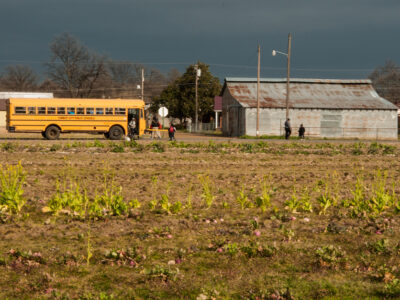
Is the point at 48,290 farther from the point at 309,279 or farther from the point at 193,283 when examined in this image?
the point at 309,279

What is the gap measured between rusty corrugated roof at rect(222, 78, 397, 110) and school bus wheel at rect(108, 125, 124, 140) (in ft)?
51.0

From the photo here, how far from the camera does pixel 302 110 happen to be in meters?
46.3

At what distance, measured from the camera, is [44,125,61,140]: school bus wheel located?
107ft

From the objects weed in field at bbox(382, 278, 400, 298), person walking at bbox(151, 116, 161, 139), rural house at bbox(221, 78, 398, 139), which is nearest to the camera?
weed in field at bbox(382, 278, 400, 298)

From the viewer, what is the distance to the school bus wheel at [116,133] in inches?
1320

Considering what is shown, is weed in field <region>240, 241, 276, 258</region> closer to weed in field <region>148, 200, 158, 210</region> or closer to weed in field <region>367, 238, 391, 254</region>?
weed in field <region>367, 238, 391, 254</region>

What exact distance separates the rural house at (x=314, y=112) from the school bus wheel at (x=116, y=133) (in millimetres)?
15126

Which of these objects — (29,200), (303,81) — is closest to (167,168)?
(29,200)

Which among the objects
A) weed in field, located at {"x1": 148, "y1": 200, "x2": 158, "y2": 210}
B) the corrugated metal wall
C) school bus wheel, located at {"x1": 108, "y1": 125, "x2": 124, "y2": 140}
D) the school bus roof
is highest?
the school bus roof

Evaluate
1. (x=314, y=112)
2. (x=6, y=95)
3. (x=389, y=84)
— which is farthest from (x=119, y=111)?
(x=389, y=84)

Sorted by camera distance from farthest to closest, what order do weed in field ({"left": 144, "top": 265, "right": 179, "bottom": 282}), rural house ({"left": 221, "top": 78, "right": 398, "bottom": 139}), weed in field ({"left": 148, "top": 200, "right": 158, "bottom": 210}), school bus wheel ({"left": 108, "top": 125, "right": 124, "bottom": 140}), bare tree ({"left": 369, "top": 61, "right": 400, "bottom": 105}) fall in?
bare tree ({"left": 369, "top": 61, "right": 400, "bottom": 105}) → rural house ({"left": 221, "top": 78, "right": 398, "bottom": 139}) → school bus wheel ({"left": 108, "top": 125, "right": 124, "bottom": 140}) → weed in field ({"left": 148, "top": 200, "right": 158, "bottom": 210}) → weed in field ({"left": 144, "top": 265, "right": 179, "bottom": 282})

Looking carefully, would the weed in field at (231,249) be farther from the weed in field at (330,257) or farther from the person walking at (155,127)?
the person walking at (155,127)

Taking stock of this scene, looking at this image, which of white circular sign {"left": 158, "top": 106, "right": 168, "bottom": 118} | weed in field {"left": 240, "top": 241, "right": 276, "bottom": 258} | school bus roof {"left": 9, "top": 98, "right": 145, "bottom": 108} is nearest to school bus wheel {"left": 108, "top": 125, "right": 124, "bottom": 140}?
school bus roof {"left": 9, "top": 98, "right": 145, "bottom": 108}

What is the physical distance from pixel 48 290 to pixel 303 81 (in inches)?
1960
